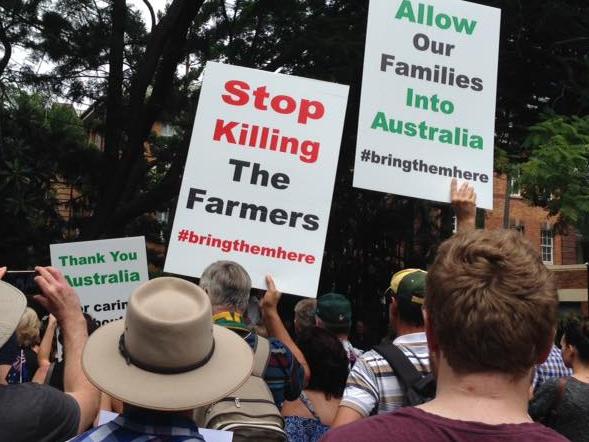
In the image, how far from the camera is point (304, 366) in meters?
3.74

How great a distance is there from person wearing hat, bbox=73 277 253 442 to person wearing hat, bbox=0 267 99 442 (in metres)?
0.24

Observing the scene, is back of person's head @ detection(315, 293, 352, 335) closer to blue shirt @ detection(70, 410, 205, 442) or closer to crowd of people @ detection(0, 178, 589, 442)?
crowd of people @ detection(0, 178, 589, 442)

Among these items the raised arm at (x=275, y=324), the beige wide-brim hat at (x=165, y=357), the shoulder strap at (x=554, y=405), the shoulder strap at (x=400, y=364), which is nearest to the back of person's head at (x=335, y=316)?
the raised arm at (x=275, y=324)

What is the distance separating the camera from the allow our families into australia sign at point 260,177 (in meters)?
4.23

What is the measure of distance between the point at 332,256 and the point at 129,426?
14014mm

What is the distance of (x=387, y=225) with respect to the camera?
53.9 feet

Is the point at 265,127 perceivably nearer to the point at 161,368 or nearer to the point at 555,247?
the point at 161,368

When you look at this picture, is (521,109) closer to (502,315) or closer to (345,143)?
(345,143)

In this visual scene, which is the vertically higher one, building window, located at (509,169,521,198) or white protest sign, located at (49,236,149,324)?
building window, located at (509,169,521,198)

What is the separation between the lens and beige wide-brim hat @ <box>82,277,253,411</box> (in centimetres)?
198

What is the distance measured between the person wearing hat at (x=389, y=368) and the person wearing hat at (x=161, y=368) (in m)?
0.82

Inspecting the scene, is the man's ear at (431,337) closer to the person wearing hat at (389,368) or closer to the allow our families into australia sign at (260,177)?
the person wearing hat at (389,368)

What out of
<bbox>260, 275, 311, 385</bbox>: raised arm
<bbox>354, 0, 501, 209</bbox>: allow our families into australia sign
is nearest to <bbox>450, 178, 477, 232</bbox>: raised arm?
<bbox>354, 0, 501, 209</bbox>: allow our families into australia sign

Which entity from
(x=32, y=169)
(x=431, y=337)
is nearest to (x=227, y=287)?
(x=431, y=337)
